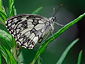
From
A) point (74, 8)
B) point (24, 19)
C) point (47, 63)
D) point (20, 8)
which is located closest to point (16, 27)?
point (24, 19)

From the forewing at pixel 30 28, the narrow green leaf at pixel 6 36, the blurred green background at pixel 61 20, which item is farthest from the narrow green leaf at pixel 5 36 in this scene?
the blurred green background at pixel 61 20

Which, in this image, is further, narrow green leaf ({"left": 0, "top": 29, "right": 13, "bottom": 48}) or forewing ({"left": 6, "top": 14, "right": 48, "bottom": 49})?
forewing ({"left": 6, "top": 14, "right": 48, "bottom": 49})

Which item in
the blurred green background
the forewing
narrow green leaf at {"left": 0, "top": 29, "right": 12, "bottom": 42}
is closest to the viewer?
narrow green leaf at {"left": 0, "top": 29, "right": 12, "bottom": 42}

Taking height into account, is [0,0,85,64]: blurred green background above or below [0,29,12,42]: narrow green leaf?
below

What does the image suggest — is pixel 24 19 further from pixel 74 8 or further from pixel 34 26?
pixel 74 8

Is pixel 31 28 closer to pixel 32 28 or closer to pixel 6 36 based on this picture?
pixel 32 28

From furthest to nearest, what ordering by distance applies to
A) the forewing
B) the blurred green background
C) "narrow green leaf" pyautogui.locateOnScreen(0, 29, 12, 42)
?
the blurred green background
the forewing
"narrow green leaf" pyautogui.locateOnScreen(0, 29, 12, 42)

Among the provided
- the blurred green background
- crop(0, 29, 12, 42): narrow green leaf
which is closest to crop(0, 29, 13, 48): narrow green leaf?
crop(0, 29, 12, 42): narrow green leaf

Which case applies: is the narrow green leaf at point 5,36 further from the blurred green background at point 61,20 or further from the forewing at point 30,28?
the blurred green background at point 61,20

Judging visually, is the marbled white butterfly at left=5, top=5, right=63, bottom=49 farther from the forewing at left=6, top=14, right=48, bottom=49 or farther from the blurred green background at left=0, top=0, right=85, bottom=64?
the blurred green background at left=0, top=0, right=85, bottom=64
